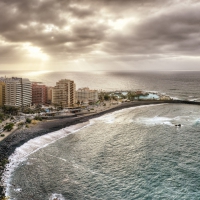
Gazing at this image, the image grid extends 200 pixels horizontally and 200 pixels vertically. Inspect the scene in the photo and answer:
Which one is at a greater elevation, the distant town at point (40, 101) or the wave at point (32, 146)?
the distant town at point (40, 101)

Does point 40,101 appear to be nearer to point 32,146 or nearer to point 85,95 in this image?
point 85,95

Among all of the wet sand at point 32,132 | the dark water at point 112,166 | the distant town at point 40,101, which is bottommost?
the dark water at point 112,166

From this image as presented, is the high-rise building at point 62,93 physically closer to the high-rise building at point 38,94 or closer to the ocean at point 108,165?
the high-rise building at point 38,94

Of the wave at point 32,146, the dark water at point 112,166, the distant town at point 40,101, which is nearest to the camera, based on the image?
the dark water at point 112,166

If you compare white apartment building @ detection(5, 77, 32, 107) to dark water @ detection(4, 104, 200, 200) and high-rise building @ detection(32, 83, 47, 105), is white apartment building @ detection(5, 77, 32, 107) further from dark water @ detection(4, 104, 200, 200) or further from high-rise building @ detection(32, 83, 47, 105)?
dark water @ detection(4, 104, 200, 200)

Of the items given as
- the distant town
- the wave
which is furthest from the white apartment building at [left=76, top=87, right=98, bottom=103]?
the wave

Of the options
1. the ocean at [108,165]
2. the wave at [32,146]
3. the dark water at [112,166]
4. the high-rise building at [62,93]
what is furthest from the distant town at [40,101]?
the dark water at [112,166]

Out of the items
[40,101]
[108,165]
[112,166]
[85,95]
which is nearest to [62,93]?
[40,101]

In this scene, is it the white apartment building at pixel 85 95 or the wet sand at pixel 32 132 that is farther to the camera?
the white apartment building at pixel 85 95
